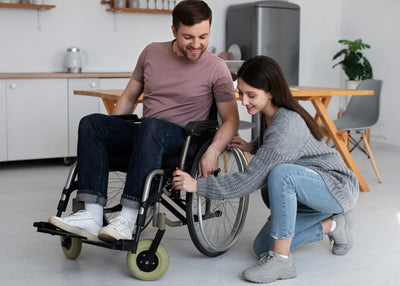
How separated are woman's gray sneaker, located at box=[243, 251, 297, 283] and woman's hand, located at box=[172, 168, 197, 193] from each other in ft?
1.35

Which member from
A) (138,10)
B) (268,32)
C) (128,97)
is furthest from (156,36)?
(128,97)

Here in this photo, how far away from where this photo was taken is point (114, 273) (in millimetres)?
2467

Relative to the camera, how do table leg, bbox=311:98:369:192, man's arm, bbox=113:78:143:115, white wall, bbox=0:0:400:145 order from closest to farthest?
man's arm, bbox=113:78:143:115
table leg, bbox=311:98:369:192
white wall, bbox=0:0:400:145

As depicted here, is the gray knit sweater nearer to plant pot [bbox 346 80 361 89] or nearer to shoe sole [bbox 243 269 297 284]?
shoe sole [bbox 243 269 297 284]

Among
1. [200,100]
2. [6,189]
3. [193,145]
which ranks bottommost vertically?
[6,189]

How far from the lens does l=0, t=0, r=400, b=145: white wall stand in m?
5.39

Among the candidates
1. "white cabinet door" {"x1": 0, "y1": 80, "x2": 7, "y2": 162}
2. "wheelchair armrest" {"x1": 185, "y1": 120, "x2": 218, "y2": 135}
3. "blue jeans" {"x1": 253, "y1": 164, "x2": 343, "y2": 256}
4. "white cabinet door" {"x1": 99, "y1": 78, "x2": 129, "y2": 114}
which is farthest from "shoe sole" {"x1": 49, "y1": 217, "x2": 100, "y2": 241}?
"white cabinet door" {"x1": 99, "y1": 78, "x2": 129, "y2": 114}

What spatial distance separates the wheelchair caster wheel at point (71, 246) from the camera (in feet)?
8.48

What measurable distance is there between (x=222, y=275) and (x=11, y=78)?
121 inches

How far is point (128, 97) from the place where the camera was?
2.85 meters

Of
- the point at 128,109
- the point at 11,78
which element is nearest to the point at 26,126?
the point at 11,78

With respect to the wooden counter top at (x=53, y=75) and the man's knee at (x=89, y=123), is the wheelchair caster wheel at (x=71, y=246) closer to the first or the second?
the man's knee at (x=89, y=123)

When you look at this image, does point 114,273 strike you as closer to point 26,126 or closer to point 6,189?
point 6,189

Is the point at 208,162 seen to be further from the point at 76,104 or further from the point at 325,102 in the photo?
the point at 76,104
